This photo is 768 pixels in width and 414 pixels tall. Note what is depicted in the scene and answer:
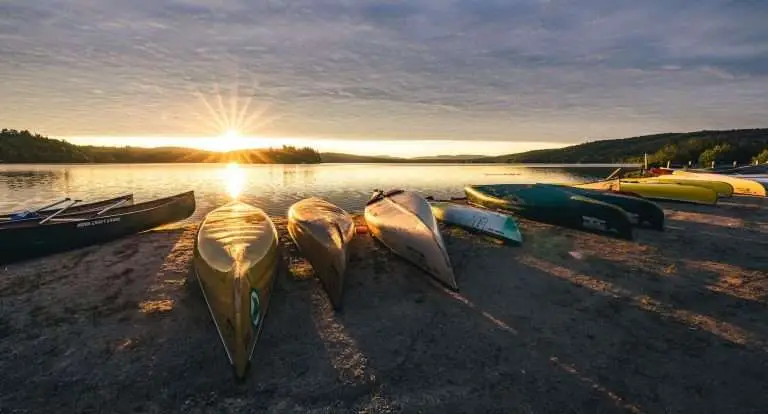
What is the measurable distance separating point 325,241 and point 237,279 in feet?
8.63

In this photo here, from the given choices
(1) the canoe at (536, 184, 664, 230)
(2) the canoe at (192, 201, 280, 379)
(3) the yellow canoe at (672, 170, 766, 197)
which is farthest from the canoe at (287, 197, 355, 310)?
(3) the yellow canoe at (672, 170, 766, 197)

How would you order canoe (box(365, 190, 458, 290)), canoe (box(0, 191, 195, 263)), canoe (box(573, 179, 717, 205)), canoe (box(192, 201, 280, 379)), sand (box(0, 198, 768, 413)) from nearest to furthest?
1. sand (box(0, 198, 768, 413))
2. canoe (box(192, 201, 280, 379))
3. canoe (box(365, 190, 458, 290))
4. canoe (box(0, 191, 195, 263))
5. canoe (box(573, 179, 717, 205))

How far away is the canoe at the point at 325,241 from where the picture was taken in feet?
23.0

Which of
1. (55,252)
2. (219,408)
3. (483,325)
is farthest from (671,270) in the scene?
(55,252)

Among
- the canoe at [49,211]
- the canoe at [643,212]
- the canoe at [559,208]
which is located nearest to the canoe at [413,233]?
the canoe at [559,208]

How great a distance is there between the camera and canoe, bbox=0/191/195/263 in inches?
336

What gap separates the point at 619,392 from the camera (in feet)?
14.3

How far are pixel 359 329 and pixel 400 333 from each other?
63 centimetres

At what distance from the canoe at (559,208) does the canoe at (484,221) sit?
1860 mm

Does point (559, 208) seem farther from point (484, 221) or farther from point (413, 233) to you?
point (413, 233)


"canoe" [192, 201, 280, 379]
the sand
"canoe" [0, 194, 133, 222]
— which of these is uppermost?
"canoe" [0, 194, 133, 222]

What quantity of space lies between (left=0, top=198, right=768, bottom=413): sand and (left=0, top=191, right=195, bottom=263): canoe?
16.9 inches

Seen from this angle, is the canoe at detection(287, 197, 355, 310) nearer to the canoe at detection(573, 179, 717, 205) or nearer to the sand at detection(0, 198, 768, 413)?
the sand at detection(0, 198, 768, 413)

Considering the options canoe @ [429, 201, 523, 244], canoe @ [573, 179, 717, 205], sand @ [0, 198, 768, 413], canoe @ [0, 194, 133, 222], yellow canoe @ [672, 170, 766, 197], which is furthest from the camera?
yellow canoe @ [672, 170, 766, 197]
